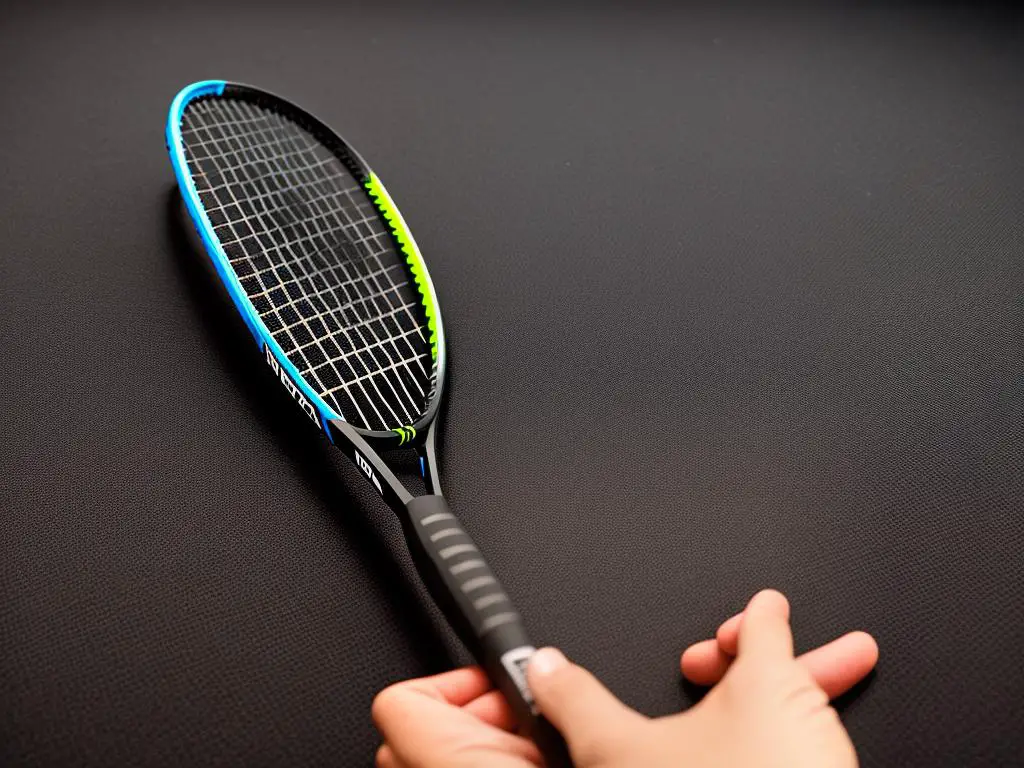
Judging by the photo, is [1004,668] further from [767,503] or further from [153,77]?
[153,77]

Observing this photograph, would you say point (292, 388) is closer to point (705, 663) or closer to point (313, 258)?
point (313, 258)

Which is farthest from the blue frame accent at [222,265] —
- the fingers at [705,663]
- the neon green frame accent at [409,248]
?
the fingers at [705,663]

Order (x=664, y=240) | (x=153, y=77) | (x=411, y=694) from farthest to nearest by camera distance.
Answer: (x=153, y=77) < (x=664, y=240) < (x=411, y=694)

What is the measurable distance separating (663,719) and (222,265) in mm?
620

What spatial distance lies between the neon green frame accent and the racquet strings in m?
0.02

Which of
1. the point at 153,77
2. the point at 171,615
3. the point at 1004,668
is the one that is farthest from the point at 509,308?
the point at 153,77

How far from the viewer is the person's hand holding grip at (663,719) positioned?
2.01 feet

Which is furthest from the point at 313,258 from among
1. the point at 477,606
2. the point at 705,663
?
the point at 705,663

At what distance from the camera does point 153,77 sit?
1.38 m

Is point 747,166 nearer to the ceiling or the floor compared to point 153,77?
nearer to the floor

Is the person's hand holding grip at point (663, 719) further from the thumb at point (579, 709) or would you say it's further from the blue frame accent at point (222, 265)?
the blue frame accent at point (222, 265)

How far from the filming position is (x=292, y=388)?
2.89ft

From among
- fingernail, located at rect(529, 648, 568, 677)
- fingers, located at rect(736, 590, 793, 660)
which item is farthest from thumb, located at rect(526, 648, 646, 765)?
fingers, located at rect(736, 590, 793, 660)

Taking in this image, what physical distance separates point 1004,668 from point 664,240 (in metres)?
0.62
